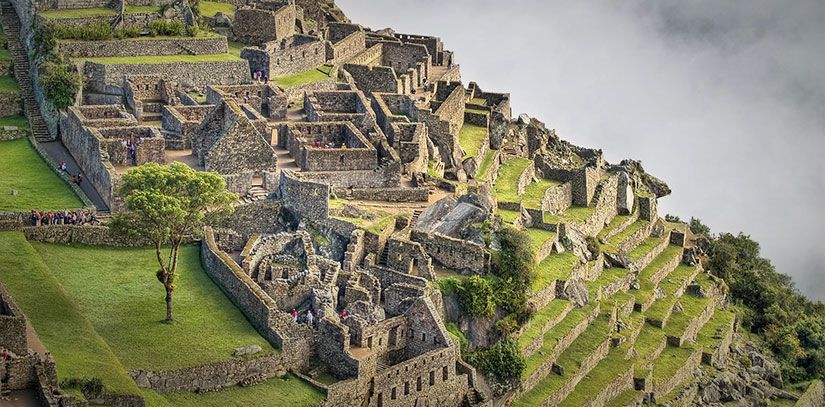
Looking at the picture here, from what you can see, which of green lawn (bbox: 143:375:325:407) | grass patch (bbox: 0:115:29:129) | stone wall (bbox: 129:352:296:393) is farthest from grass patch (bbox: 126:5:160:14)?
green lawn (bbox: 143:375:325:407)

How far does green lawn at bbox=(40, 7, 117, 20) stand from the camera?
95438 mm

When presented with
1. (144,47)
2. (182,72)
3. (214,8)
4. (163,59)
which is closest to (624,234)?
(182,72)

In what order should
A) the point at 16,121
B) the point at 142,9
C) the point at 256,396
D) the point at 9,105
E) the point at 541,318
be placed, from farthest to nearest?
the point at 142,9
the point at 9,105
the point at 16,121
the point at 541,318
the point at 256,396

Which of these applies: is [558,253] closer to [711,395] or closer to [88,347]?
[711,395]

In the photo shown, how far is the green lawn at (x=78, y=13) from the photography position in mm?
95438

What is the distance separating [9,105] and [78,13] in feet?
26.6

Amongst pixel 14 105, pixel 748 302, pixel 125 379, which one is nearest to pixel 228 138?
pixel 14 105

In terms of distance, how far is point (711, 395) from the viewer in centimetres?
9406

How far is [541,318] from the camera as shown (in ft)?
270

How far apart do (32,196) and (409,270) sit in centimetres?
1778

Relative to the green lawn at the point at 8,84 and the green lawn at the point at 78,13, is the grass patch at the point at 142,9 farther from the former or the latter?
the green lawn at the point at 8,84

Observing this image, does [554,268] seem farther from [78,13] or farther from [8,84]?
[8,84]

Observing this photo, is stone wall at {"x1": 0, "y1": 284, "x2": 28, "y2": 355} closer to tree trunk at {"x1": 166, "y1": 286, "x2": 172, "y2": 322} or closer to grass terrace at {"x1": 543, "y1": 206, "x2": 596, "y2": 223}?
tree trunk at {"x1": 166, "y1": 286, "x2": 172, "y2": 322}

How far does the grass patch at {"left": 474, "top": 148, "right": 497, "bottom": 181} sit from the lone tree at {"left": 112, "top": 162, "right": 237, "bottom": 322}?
25.2 meters
